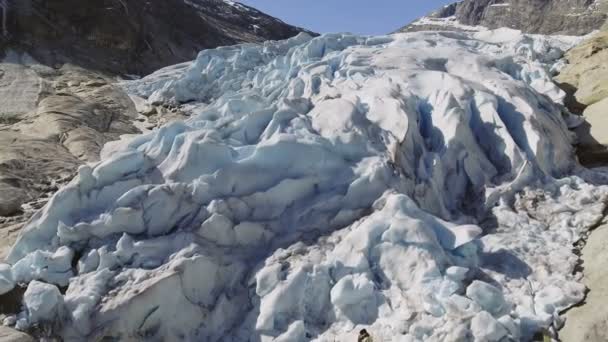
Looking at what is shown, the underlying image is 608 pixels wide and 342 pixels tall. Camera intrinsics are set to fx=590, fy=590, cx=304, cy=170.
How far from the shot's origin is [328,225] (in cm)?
659

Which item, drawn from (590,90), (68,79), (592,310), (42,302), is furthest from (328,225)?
(68,79)

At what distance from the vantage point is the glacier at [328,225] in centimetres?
541

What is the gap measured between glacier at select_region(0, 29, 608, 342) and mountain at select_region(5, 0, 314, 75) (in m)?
15.2

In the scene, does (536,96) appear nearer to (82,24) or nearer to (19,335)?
(19,335)

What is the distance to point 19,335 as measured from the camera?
510cm

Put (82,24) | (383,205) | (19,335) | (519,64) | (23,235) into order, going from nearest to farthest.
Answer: (19,335) < (23,235) < (383,205) < (519,64) < (82,24)

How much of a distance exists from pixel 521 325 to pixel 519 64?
7.59 m

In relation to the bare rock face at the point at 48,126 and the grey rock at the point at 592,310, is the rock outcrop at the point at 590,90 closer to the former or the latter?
the grey rock at the point at 592,310

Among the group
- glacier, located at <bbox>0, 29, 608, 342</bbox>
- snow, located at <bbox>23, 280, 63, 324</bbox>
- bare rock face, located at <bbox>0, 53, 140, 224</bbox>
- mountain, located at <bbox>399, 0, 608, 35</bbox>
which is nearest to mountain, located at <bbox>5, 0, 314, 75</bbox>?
bare rock face, located at <bbox>0, 53, 140, 224</bbox>

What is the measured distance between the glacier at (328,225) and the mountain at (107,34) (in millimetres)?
15202

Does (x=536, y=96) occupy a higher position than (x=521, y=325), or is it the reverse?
(x=536, y=96)

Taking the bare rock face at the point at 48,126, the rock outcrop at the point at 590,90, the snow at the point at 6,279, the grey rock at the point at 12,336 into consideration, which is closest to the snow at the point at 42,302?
the grey rock at the point at 12,336

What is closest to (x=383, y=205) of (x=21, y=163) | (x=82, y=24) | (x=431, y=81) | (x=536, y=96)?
(x=431, y=81)

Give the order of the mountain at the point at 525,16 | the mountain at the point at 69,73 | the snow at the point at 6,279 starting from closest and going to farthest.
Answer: the snow at the point at 6,279 < the mountain at the point at 69,73 < the mountain at the point at 525,16
